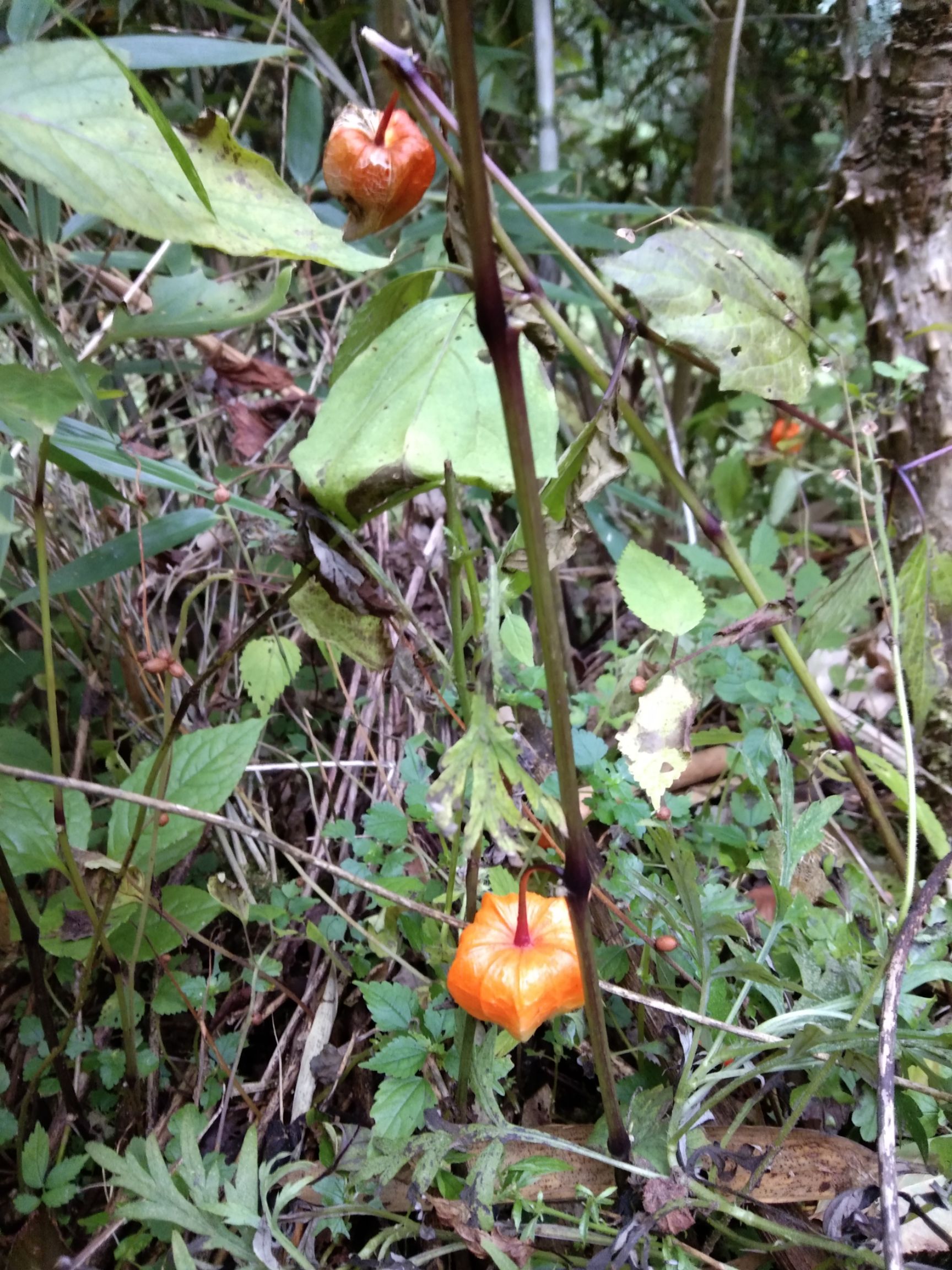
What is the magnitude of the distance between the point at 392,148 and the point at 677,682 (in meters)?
0.45

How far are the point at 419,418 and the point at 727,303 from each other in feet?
1.17

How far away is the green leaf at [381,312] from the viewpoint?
1.69ft

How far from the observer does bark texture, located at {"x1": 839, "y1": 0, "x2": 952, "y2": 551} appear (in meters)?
0.83

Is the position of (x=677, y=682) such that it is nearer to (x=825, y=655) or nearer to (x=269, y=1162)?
(x=269, y=1162)

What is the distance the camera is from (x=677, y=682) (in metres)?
0.61

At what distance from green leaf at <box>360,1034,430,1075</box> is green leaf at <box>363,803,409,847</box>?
17cm

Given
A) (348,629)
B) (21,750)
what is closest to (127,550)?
(21,750)

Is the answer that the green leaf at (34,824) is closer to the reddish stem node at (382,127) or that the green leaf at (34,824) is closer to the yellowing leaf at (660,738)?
the yellowing leaf at (660,738)

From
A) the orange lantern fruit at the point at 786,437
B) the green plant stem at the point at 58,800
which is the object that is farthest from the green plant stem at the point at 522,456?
the orange lantern fruit at the point at 786,437

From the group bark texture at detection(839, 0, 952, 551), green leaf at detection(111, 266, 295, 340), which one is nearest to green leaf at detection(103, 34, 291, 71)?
green leaf at detection(111, 266, 295, 340)

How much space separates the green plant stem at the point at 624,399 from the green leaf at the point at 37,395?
0.95 ft

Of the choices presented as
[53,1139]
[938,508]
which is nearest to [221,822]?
[53,1139]

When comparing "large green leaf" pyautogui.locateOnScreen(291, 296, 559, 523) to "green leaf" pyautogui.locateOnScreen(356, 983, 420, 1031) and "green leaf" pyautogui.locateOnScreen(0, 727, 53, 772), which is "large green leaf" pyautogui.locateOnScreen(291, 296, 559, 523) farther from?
"green leaf" pyautogui.locateOnScreen(0, 727, 53, 772)

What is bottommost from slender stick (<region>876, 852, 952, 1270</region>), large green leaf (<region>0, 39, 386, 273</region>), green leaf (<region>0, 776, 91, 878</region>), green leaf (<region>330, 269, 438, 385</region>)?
green leaf (<region>0, 776, 91, 878</region>)
